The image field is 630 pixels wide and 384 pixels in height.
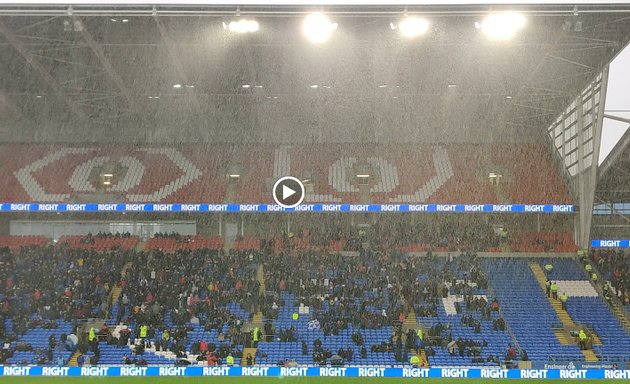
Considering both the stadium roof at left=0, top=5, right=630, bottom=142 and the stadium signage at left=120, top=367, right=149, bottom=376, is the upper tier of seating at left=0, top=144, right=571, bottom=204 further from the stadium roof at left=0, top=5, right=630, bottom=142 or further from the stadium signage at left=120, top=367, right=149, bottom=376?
the stadium signage at left=120, top=367, right=149, bottom=376

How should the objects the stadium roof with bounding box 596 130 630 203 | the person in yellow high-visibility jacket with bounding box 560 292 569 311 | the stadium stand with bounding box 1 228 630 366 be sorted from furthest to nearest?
1. the stadium roof with bounding box 596 130 630 203
2. the person in yellow high-visibility jacket with bounding box 560 292 569 311
3. the stadium stand with bounding box 1 228 630 366

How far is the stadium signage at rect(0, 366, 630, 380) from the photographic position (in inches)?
1025

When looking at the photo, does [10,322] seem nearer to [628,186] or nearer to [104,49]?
[104,49]

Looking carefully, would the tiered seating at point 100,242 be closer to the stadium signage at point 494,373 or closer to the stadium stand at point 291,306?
the stadium stand at point 291,306

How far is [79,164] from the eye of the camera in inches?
1617

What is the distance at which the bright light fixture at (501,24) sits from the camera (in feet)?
88.2

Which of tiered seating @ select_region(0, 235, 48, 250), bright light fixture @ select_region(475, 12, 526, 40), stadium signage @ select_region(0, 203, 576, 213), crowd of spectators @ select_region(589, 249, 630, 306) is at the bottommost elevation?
crowd of spectators @ select_region(589, 249, 630, 306)

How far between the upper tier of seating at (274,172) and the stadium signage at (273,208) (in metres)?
1.32

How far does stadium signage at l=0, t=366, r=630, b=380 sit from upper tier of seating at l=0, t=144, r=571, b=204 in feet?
42.8

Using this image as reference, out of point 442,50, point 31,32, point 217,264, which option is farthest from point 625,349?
point 31,32

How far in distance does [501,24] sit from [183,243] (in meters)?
19.9

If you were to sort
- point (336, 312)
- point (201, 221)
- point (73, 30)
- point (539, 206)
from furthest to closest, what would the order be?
1. point (201, 221)
2. point (539, 206)
3. point (336, 312)
4. point (73, 30)

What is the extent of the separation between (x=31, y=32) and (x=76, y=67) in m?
4.17

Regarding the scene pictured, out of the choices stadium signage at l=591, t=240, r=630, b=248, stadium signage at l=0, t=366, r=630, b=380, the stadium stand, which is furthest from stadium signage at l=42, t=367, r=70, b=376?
stadium signage at l=591, t=240, r=630, b=248
